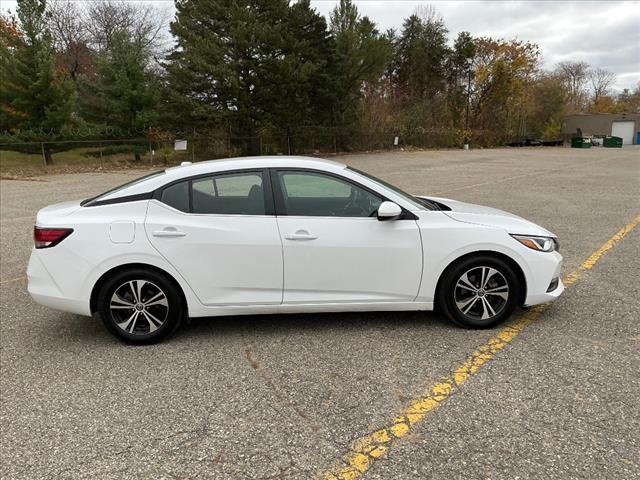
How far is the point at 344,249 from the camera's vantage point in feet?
12.7

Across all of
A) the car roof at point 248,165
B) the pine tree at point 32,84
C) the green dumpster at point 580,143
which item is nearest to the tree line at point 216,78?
the pine tree at point 32,84

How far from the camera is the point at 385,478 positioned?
94.4 inches

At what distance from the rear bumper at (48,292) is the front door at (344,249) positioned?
1668 millimetres

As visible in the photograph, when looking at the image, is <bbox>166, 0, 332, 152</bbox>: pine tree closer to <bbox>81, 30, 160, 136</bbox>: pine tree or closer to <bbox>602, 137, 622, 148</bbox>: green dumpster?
<bbox>81, 30, 160, 136</bbox>: pine tree

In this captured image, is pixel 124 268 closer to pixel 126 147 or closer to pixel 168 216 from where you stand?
pixel 168 216

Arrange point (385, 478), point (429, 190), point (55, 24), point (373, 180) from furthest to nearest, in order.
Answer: point (55, 24) → point (429, 190) → point (373, 180) → point (385, 478)

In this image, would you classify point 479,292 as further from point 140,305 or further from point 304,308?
point 140,305

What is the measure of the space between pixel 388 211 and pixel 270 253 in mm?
1005

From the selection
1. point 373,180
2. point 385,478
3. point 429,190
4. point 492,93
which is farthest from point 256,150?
point 492,93

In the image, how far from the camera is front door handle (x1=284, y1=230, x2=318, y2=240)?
12.6ft

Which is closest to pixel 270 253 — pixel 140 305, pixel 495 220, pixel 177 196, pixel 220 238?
pixel 220 238

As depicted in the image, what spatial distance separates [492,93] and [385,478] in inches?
2207

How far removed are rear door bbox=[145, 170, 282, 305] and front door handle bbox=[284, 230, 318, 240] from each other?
10 centimetres

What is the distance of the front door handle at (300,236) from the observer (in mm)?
3855
